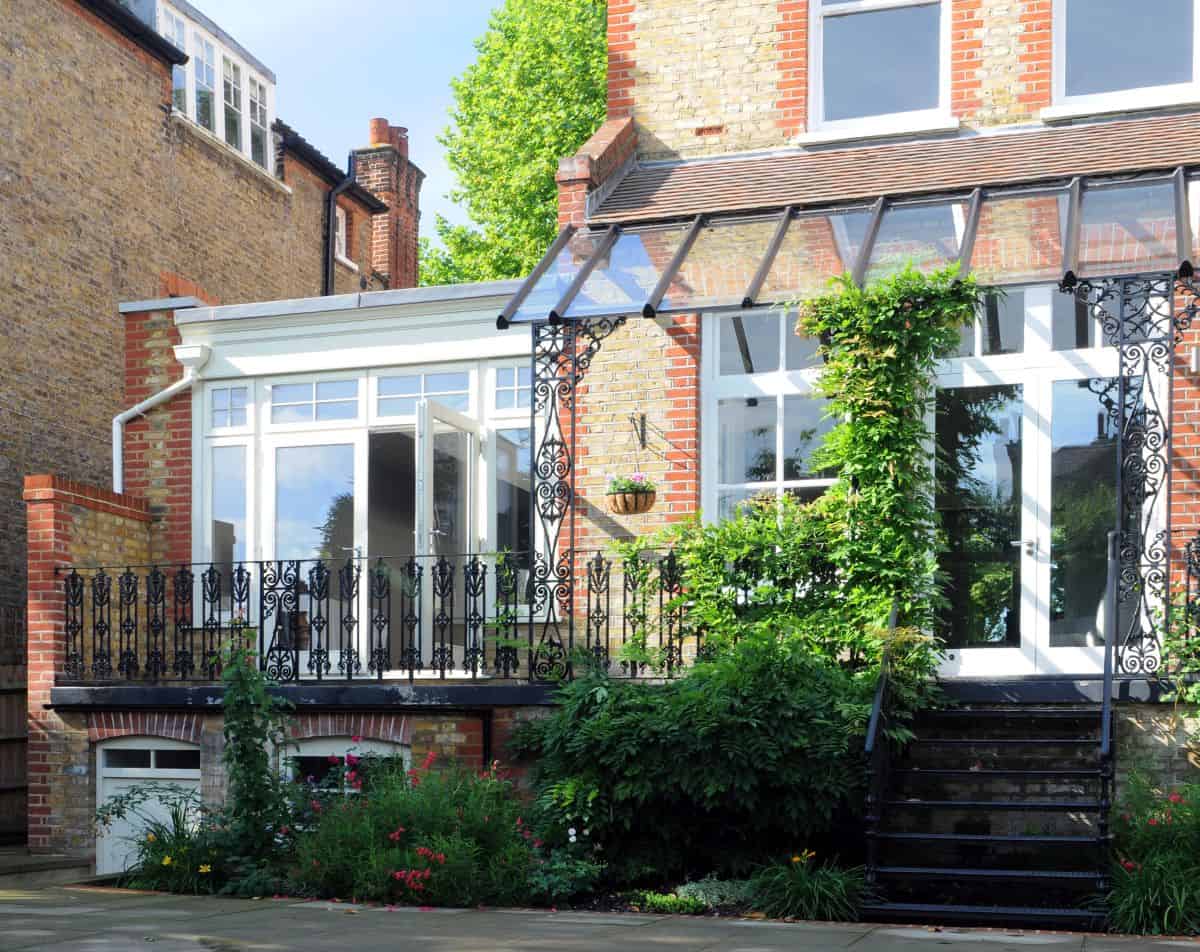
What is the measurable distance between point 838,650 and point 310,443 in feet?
16.3

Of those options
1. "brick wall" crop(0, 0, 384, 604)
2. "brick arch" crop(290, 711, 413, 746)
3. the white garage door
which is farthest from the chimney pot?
"brick arch" crop(290, 711, 413, 746)

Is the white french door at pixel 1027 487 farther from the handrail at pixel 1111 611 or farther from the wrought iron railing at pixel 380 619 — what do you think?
the wrought iron railing at pixel 380 619

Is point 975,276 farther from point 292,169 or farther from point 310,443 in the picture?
point 292,169

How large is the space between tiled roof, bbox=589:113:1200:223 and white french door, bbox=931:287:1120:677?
3.22 feet

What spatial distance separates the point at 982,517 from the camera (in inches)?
415

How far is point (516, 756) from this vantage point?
10.0m

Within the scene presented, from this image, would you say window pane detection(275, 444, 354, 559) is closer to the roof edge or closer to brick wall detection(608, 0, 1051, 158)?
brick wall detection(608, 0, 1051, 158)

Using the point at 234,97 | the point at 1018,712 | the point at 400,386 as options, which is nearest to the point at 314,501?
the point at 400,386

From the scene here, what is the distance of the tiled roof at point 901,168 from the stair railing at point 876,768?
3707mm

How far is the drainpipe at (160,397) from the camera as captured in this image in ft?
42.0

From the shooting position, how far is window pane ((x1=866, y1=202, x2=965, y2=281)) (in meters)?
10.2

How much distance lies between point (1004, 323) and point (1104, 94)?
7.01 ft

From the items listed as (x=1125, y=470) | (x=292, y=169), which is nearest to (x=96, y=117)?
(x=292, y=169)

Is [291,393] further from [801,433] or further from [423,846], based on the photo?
[423,846]
